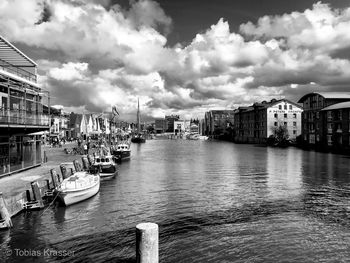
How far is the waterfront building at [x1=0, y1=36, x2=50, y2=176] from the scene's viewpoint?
30203 mm

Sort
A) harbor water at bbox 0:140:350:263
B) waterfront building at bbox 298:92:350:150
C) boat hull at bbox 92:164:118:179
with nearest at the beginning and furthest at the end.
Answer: harbor water at bbox 0:140:350:263
boat hull at bbox 92:164:118:179
waterfront building at bbox 298:92:350:150

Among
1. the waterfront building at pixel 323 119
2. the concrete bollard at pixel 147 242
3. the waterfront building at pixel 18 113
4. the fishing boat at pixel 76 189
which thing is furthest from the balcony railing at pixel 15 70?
the waterfront building at pixel 323 119

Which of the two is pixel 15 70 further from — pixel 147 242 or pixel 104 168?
pixel 147 242

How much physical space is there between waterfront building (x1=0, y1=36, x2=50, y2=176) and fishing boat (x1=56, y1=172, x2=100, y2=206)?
730 cm

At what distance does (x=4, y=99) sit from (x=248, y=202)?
2657 cm

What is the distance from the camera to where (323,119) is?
319 ft

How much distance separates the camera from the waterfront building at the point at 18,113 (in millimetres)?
30203

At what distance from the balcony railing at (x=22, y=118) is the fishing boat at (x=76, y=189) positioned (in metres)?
7.67

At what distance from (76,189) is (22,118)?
34.0 ft

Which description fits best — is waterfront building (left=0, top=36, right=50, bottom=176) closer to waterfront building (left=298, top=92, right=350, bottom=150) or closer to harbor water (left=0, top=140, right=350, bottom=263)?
harbor water (left=0, top=140, right=350, bottom=263)

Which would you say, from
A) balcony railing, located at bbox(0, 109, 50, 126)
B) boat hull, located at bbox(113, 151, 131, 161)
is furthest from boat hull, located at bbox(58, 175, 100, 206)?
boat hull, located at bbox(113, 151, 131, 161)

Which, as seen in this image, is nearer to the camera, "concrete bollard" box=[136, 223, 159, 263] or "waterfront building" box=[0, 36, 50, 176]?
"concrete bollard" box=[136, 223, 159, 263]

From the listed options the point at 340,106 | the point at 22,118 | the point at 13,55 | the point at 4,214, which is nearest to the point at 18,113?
the point at 22,118

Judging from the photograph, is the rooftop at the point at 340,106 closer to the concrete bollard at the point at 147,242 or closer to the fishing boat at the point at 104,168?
the fishing boat at the point at 104,168
